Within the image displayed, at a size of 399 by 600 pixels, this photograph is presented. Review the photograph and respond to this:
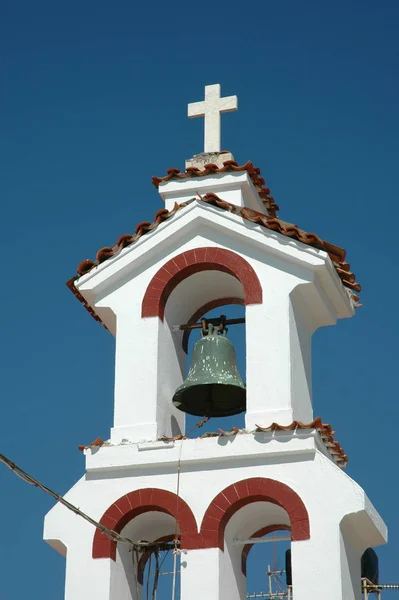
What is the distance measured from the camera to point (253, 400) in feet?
59.6

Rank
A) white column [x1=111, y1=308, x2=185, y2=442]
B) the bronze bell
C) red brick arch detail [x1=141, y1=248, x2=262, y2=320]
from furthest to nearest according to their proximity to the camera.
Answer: red brick arch detail [x1=141, y1=248, x2=262, y2=320] < the bronze bell < white column [x1=111, y1=308, x2=185, y2=442]

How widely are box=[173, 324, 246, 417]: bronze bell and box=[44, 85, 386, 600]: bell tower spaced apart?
0.02 meters

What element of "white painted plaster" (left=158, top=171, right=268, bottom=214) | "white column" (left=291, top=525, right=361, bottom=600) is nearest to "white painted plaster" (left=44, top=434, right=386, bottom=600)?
"white column" (left=291, top=525, right=361, bottom=600)

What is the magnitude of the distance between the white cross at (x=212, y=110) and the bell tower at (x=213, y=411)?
6.2 inches

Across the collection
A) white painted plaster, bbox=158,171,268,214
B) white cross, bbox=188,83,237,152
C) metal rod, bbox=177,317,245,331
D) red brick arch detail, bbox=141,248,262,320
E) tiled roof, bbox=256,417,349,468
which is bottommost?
tiled roof, bbox=256,417,349,468

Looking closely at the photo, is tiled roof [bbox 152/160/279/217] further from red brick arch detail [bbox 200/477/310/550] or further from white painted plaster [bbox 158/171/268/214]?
red brick arch detail [bbox 200/477/310/550]

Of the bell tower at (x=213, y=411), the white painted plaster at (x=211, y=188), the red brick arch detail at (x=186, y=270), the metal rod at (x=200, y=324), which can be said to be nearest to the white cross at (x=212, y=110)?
the bell tower at (x=213, y=411)

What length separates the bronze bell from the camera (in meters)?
18.6

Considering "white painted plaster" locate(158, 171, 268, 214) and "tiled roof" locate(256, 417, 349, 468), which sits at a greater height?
"white painted plaster" locate(158, 171, 268, 214)

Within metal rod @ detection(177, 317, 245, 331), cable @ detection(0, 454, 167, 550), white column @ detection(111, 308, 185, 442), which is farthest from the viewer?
metal rod @ detection(177, 317, 245, 331)

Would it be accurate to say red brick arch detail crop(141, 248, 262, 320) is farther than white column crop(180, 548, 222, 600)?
Yes

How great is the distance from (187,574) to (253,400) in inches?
81.5

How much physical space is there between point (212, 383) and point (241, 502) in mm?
1535

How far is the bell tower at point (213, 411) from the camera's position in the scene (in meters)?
17.5
